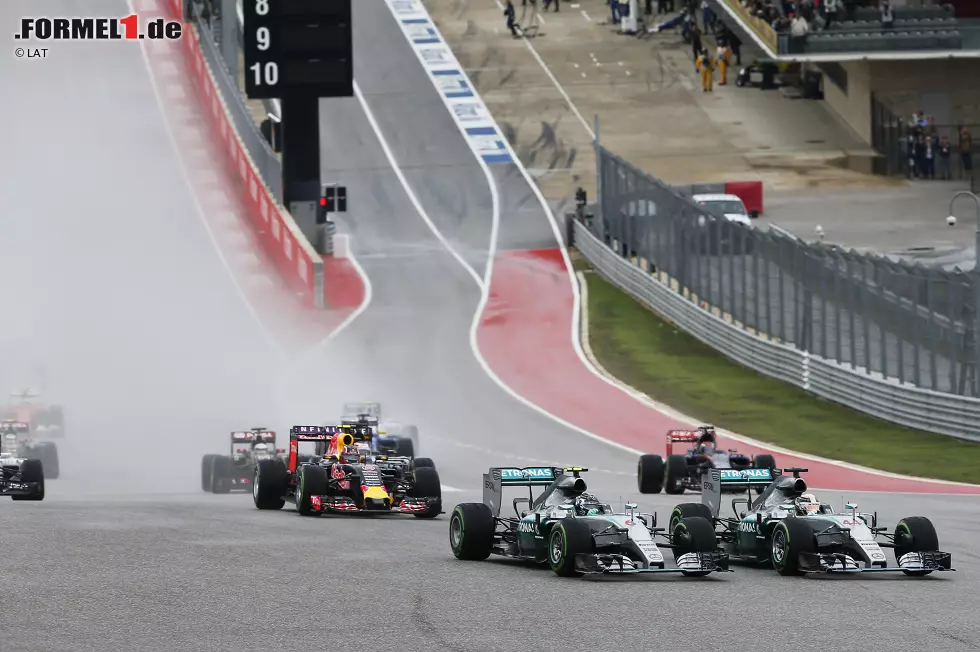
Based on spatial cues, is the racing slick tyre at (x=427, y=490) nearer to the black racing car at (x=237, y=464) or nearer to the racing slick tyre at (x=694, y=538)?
the racing slick tyre at (x=694, y=538)

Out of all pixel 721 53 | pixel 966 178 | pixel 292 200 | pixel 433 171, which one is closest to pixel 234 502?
pixel 292 200

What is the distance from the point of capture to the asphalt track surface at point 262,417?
16.6m

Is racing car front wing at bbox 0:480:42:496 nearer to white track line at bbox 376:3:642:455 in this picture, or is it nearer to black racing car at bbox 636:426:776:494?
black racing car at bbox 636:426:776:494

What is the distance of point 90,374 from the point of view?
49.2 meters

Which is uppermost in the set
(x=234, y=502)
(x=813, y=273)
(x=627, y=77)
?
(x=627, y=77)

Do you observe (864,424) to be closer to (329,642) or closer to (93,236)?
(329,642)

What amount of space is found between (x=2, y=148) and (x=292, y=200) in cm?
1495

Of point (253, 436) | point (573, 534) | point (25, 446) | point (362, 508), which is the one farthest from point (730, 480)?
point (25, 446)

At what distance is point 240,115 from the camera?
66.2 m

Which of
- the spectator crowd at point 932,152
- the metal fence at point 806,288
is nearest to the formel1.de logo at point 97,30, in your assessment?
the metal fence at point 806,288

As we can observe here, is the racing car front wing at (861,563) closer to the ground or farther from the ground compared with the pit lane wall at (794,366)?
closer to the ground

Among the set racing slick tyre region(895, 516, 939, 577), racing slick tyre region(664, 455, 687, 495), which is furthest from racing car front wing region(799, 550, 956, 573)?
racing slick tyre region(664, 455, 687, 495)

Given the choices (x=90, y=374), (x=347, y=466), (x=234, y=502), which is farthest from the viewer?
(x=90, y=374)

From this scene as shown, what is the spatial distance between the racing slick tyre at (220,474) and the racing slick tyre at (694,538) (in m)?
16.1
